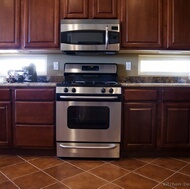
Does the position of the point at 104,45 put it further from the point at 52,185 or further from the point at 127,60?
the point at 52,185

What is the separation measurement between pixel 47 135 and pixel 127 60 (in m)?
1.48

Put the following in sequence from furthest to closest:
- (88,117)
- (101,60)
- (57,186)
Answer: (101,60)
(88,117)
(57,186)

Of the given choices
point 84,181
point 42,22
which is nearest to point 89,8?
point 42,22

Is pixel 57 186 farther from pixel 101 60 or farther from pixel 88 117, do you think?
pixel 101 60

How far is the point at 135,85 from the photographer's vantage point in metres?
2.43

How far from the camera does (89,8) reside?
8.67 ft

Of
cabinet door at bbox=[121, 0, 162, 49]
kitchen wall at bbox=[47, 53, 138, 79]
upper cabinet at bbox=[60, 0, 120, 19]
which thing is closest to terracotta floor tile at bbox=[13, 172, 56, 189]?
kitchen wall at bbox=[47, 53, 138, 79]

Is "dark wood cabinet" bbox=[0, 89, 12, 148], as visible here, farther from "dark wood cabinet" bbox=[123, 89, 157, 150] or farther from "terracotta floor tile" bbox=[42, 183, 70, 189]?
"dark wood cabinet" bbox=[123, 89, 157, 150]

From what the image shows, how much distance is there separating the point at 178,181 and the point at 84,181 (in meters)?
0.84

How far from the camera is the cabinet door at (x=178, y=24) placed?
8.57 feet

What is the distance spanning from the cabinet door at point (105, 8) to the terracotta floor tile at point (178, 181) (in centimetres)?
190

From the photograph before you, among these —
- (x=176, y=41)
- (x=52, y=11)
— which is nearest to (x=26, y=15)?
(x=52, y=11)

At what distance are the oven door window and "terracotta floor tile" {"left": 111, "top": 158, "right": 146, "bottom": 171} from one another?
0.41 m

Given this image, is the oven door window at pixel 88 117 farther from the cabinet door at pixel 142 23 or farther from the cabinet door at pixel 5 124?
the cabinet door at pixel 142 23
